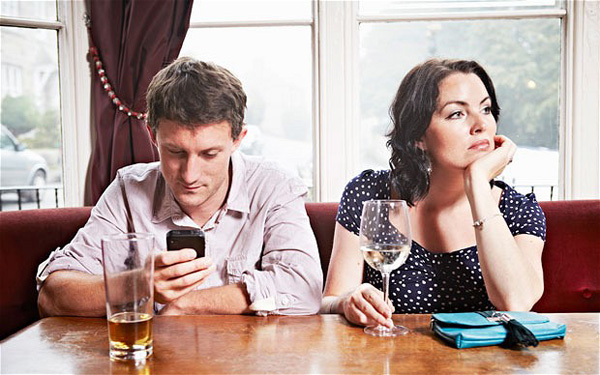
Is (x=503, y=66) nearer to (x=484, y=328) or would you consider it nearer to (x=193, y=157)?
(x=193, y=157)

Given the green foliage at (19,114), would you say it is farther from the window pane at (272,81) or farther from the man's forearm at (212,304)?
the man's forearm at (212,304)

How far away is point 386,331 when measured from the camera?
1.24 meters

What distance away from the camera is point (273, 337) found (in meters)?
1.21

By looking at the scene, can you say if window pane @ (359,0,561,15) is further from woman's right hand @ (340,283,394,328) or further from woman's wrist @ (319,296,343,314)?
woman's right hand @ (340,283,394,328)

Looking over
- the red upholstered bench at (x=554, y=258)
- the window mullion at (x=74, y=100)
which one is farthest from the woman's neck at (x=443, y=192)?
the window mullion at (x=74, y=100)

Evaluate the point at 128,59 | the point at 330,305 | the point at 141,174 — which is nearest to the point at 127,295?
the point at 330,305

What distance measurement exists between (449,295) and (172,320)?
744mm

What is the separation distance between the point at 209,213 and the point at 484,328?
903 millimetres

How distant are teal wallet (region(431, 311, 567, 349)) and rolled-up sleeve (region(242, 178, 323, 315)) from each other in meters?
0.42

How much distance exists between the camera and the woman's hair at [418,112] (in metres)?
1.78

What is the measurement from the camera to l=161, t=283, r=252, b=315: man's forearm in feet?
4.89

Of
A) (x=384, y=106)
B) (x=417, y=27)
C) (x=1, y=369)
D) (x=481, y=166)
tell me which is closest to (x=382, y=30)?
(x=417, y=27)

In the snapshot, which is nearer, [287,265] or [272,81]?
[287,265]

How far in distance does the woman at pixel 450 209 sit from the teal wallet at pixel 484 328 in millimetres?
315
